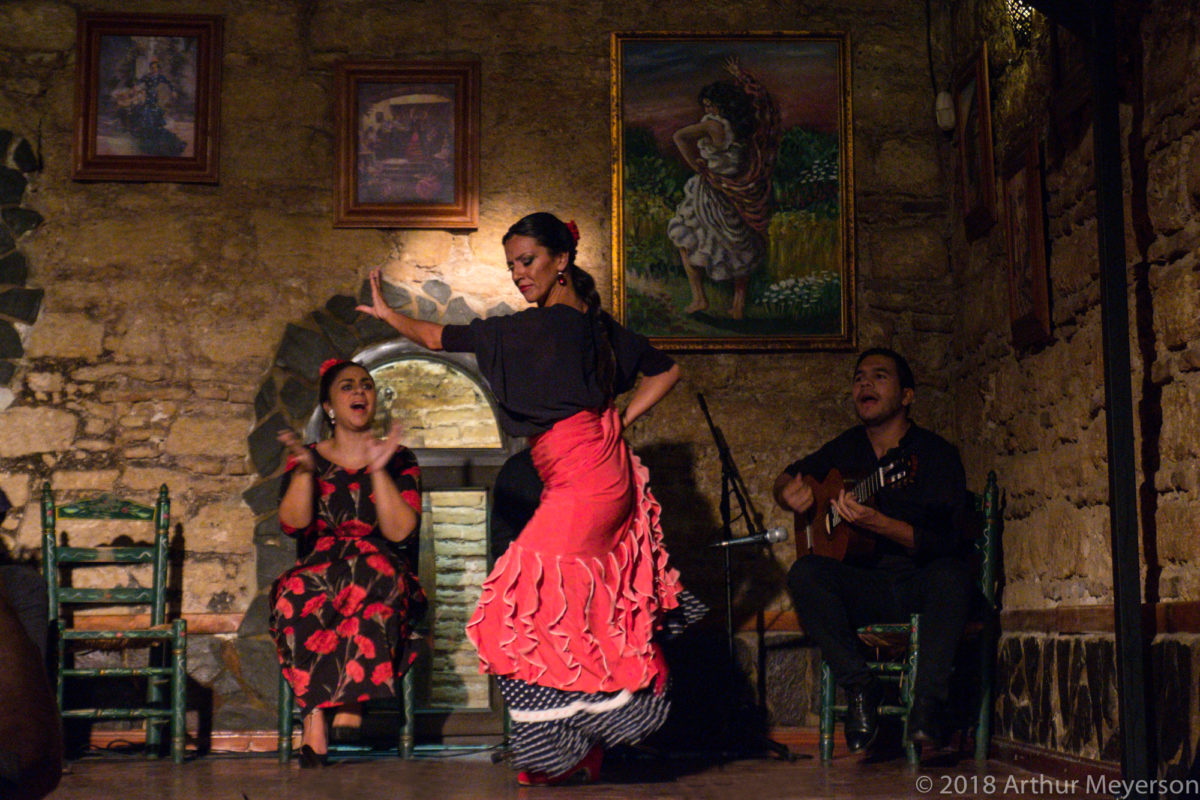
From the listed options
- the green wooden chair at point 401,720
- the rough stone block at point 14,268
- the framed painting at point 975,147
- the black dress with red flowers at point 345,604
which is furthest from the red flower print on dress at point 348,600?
the framed painting at point 975,147

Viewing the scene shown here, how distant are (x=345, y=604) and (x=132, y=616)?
4.23 feet

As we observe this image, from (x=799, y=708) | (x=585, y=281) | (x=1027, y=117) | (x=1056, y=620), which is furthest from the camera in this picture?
(x=799, y=708)

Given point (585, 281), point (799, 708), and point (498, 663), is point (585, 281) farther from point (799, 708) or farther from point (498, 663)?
point (799, 708)

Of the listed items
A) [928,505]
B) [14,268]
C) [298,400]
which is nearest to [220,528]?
[298,400]

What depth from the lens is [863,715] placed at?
13.7 feet

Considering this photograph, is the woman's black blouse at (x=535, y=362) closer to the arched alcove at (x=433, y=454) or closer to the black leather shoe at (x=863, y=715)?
the black leather shoe at (x=863, y=715)

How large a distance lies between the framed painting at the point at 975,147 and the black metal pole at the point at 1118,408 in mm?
2444

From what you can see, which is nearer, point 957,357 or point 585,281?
point 585,281

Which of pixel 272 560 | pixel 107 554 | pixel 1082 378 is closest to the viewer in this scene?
pixel 1082 378

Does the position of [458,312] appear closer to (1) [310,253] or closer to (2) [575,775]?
(1) [310,253]

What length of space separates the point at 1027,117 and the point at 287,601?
318cm

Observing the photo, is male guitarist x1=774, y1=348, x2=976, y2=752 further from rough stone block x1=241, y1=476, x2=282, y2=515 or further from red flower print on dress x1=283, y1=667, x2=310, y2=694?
rough stone block x1=241, y1=476, x2=282, y2=515

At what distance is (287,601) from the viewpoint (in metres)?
4.62

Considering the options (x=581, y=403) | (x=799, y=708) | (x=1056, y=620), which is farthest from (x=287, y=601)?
(x=1056, y=620)
